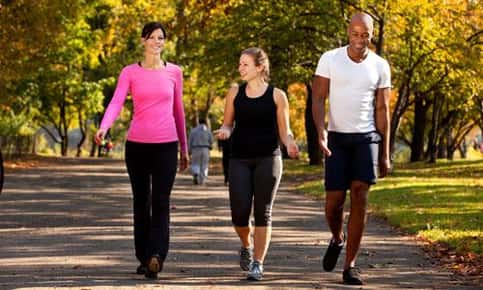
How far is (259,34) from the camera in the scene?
37.7 metres

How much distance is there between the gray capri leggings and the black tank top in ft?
0.25

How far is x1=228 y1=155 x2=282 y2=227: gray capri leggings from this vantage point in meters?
10.4

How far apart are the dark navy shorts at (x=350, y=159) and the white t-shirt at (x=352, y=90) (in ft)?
0.22

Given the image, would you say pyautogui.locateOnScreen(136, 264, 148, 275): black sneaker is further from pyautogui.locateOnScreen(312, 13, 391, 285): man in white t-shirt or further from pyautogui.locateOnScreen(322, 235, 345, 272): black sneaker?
pyautogui.locateOnScreen(312, 13, 391, 285): man in white t-shirt

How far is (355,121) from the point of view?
10.1 meters

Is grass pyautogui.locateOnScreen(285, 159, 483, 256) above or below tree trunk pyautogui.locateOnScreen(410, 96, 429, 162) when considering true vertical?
below

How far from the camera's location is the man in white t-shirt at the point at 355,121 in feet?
32.9

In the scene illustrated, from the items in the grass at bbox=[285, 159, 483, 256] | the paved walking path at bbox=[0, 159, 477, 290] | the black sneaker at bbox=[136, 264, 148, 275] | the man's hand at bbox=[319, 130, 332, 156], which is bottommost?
the paved walking path at bbox=[0, 159, 477, 290]

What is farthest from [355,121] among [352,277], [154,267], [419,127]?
[419,127]

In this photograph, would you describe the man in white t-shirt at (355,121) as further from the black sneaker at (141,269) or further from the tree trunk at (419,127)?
the tree trunk at (419,127)

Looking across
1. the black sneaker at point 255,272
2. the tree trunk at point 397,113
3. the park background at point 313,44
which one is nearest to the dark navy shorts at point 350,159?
the black sneaker at point 255,272

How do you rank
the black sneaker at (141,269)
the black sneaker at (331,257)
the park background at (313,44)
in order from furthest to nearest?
the park background at (313,44) → the black sneaker at (331,257) → the black sneaker at (141,269)

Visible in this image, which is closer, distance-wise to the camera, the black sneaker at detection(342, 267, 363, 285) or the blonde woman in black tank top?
the black sneaker at detection(342, 267, 363, 285)

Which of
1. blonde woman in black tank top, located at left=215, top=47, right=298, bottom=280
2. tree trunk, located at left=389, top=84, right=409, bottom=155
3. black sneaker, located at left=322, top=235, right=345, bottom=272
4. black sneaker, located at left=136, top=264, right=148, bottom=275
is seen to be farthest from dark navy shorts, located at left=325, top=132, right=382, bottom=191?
tree trunk, located at left=389, top=84, right=409, bottom=155
